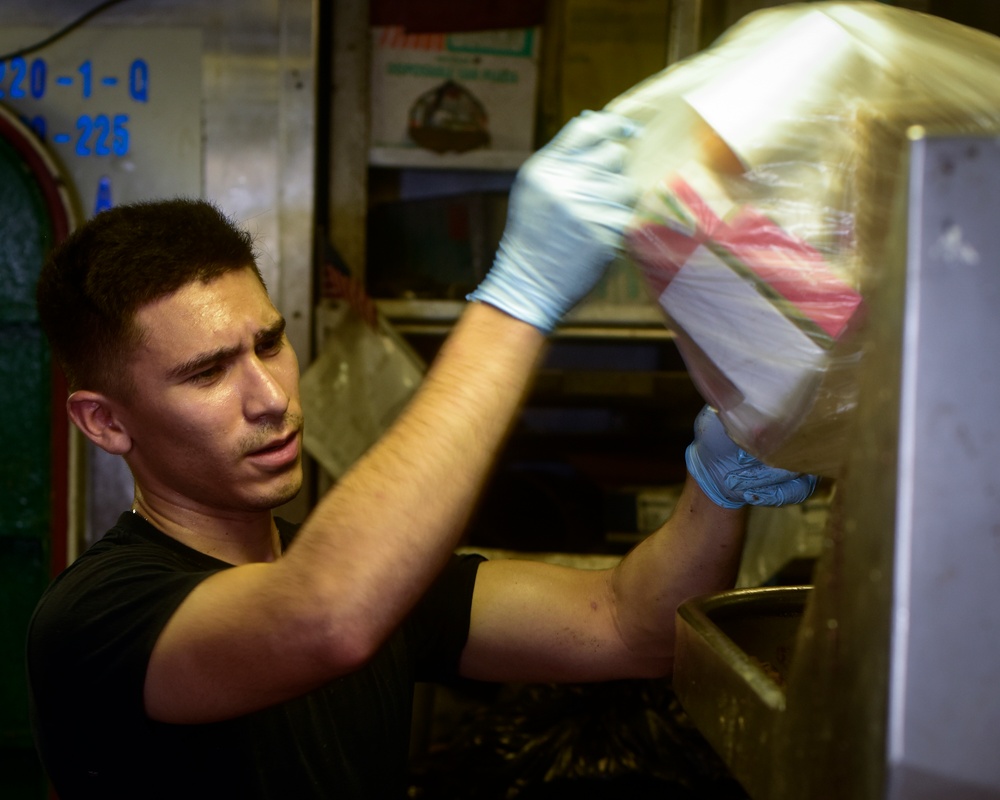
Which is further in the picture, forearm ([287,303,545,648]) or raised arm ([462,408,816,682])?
raised arm ([462,408,816,682])

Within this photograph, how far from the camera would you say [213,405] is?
49.1 inches

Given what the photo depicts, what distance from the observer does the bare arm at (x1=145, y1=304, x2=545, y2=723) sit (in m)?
0.84

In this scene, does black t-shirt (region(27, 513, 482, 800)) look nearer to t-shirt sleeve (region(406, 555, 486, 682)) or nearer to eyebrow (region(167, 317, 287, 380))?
t-shirt sleeve (region(406, 555, 486, 682))

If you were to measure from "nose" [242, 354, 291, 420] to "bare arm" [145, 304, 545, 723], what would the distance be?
34 centimetres

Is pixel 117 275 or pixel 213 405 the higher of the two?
pixel 117 275

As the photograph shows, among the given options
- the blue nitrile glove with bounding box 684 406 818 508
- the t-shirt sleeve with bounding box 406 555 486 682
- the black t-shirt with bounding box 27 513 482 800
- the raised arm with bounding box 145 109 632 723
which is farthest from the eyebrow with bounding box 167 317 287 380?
the blue nitrile glove with bounding box 684 406 818 508

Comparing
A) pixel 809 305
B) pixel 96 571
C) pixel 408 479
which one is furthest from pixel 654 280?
pixel 96 571

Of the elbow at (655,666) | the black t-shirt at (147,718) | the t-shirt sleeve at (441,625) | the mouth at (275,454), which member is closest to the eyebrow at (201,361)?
the mouth at (275,454)

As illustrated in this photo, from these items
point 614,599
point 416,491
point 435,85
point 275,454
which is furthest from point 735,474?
point 435,85

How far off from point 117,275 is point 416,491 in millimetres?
649

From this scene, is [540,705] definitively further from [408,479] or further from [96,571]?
[408,479]

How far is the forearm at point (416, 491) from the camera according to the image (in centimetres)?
84

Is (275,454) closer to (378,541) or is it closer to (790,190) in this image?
(378,541)

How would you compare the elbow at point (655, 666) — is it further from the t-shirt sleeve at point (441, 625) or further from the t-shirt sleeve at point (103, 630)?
the t-shirt sleeve at point (103, 630)
